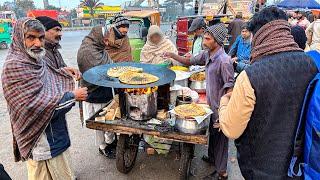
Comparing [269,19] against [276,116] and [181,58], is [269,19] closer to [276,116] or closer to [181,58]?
[276,116]

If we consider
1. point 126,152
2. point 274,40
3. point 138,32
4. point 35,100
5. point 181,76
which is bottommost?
point 126,152

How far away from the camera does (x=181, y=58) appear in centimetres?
404

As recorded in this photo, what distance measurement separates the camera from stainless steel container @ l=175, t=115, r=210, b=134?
2.50 meters

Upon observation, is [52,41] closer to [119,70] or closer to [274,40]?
[119,70]

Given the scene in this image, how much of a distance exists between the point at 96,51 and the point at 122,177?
1.73 m

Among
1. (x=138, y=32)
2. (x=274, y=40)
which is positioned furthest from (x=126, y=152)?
(x=138, y=32)

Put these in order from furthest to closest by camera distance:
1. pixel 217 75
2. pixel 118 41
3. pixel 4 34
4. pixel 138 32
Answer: pixel 4 34, pixel 138 32, pixel 118 41, pixel 217 75

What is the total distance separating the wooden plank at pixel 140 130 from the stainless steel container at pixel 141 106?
89 mm

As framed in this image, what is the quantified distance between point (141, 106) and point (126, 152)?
1.12m

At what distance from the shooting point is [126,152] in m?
3.54

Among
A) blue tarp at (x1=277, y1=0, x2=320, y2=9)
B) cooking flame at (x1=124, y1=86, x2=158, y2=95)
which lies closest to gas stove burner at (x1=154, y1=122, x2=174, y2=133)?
cooking flame at (x1=124, y1=86, x2=158, y2=95)

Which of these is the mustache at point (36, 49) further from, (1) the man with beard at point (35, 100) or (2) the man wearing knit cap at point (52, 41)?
(2) the man wearing knit cap at point (52, 41)

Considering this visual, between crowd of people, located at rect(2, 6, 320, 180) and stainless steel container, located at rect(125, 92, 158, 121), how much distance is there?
45 cm

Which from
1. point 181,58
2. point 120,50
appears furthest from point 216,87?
point 120,50
